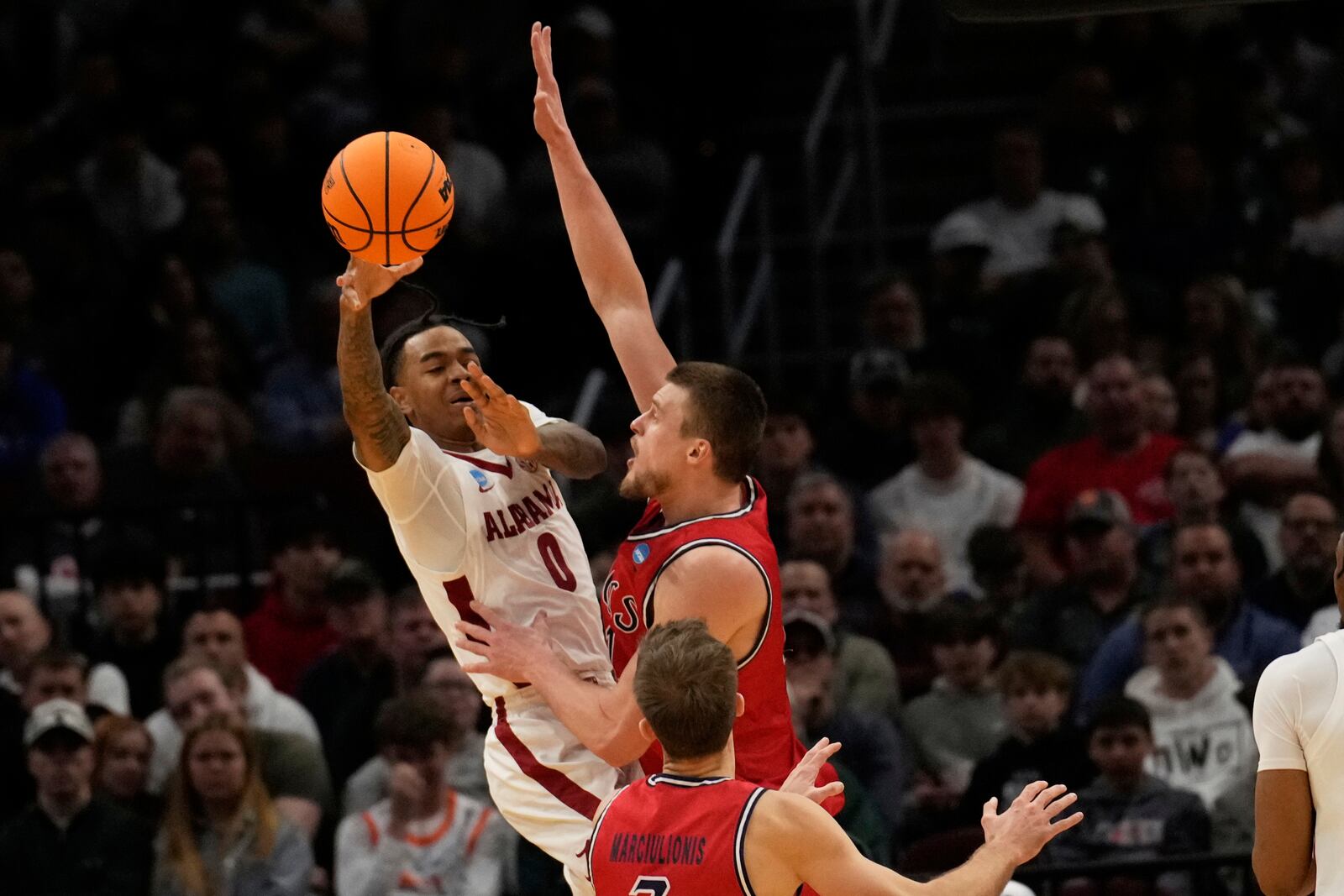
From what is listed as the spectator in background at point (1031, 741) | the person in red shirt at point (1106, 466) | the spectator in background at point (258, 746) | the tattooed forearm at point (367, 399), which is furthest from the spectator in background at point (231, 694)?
the tattooed forearm at point (367, 399)

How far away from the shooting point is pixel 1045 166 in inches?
510

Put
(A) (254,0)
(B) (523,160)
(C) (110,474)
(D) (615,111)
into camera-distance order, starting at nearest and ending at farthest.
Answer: (C) (110,474) → (D) (615,111) → (B) (523,160) → (A) (254,0)

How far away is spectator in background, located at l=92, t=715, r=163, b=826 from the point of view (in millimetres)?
9258

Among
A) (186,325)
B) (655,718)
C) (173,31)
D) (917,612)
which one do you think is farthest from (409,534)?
(173,31)

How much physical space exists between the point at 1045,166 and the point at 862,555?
3337 mm

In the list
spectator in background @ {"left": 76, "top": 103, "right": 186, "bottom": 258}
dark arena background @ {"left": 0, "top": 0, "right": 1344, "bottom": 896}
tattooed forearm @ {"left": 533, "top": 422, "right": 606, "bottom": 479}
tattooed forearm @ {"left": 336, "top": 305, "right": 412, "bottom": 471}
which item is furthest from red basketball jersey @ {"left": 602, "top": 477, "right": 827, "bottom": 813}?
spectator in background @ {"left": 76, "top": 103, "right": 186, "bottom": 258}

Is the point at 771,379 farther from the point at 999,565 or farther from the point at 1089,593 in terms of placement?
the point at 1089,593

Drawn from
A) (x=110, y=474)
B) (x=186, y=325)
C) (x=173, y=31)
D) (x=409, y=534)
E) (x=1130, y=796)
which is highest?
(x=173, y=31)

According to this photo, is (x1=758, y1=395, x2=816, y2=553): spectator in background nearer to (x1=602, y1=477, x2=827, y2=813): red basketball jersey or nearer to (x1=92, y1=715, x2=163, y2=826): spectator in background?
(x1=92, y1=715, x2=163, y2=826): spectator in background

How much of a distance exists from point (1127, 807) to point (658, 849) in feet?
13.2

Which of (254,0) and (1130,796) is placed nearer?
(1130,796)

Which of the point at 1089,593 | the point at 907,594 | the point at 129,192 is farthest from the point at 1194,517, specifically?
the point at 129,192

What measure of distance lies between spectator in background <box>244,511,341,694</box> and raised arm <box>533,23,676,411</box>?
4.36m

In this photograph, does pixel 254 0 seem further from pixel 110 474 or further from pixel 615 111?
pixel 110 474
